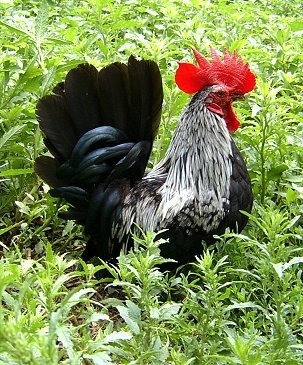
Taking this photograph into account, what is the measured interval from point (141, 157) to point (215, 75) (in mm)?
514

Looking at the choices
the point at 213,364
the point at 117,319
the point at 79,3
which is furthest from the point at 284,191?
the point at 79,3

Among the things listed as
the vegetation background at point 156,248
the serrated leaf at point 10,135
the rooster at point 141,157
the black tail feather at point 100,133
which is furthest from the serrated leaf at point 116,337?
the serrated leaf at point 10,135

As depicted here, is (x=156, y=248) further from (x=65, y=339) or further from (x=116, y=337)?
(x=65, y=339)

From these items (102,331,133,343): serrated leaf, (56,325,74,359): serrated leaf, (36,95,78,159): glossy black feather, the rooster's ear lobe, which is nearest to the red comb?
the rooster's ear lobe

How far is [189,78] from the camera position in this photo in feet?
10.3

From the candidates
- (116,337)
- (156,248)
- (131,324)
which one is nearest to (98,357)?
(116,337)

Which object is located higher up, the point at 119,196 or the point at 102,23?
the point at 102,23

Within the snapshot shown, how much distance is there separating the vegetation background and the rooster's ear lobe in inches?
12.8

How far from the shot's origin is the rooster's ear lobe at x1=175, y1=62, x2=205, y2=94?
123 inches

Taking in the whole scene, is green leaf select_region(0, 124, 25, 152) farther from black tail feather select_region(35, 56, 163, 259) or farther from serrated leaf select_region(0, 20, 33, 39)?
serrated leaf select_region(0, 20, 33, 39)

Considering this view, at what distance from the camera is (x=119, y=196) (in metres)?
3.13

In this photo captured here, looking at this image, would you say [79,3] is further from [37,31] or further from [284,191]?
[284,191]

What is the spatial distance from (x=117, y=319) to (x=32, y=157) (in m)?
0.98

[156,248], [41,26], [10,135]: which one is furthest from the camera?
[41,26]
